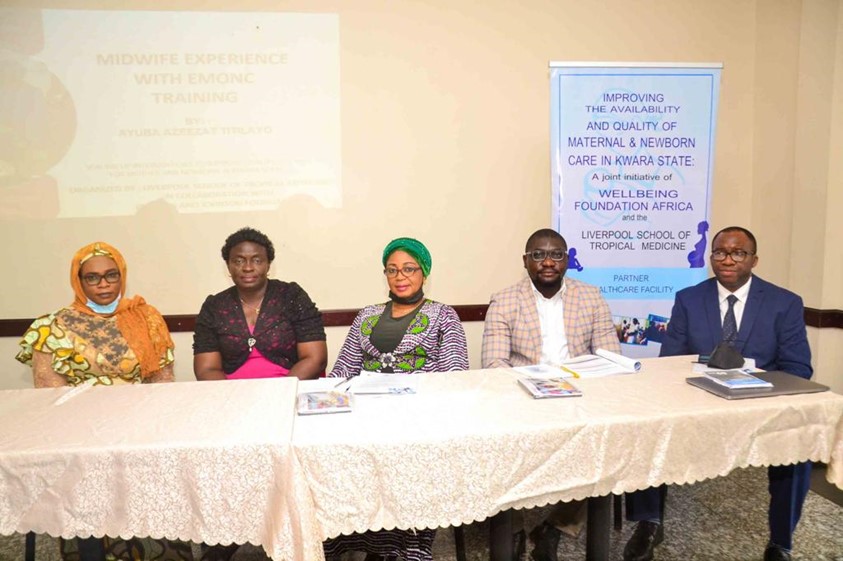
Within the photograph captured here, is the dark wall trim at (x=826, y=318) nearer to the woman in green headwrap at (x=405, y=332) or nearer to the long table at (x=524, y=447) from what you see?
the long table at (x=524, y=447)

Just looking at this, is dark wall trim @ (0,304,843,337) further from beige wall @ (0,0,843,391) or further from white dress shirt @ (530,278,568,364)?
white dress shirt @ (530,278,568,364)

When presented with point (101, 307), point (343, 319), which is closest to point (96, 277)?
point (101, 307)

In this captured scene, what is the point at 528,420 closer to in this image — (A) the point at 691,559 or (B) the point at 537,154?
(A) the point at 691,559

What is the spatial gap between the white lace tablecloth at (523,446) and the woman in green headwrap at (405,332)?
54 centimetres

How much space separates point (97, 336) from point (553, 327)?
6.74 ft

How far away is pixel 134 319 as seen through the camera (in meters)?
2.50

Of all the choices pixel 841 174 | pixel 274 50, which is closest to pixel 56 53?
pixel 274 50

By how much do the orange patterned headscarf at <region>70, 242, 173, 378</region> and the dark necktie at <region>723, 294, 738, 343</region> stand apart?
99.6 inches

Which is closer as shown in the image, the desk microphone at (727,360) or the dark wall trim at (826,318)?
the desk microphone at (727,360)

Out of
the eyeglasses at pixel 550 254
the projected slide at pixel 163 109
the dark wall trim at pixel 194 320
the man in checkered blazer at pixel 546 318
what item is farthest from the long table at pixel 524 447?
the projected slide at pixel 163 109

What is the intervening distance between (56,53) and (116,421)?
104 inches

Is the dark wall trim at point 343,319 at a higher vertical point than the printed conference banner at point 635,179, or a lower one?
lower

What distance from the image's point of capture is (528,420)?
5.21ft

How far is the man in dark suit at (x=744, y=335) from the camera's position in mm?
2127
